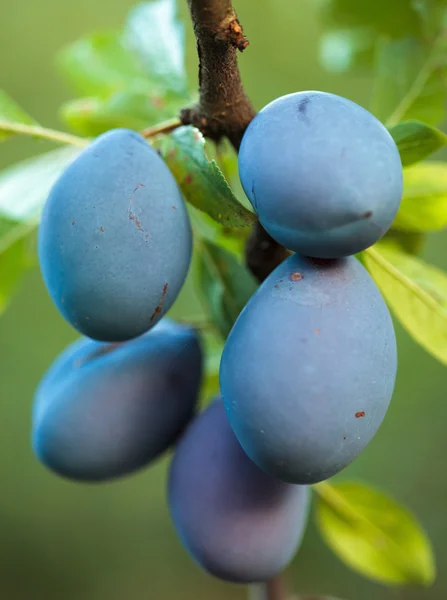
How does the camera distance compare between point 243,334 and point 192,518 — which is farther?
point 192,518

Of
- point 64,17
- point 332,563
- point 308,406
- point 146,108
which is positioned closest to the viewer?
point 308,406

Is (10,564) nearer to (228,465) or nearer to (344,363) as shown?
(228,465)

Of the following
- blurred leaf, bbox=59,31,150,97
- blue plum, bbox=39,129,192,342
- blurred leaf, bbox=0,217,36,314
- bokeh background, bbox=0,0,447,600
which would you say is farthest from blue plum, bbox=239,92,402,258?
bokeh background, bbox=0,0,447,600

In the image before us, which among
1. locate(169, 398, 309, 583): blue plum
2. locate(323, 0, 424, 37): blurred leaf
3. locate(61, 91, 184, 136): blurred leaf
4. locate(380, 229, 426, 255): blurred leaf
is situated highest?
locate(323, 0, 424, 37): blurred leaf

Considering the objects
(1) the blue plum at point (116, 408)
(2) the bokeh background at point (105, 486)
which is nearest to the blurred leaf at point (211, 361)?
(1) the blue plum at point (116, 408)

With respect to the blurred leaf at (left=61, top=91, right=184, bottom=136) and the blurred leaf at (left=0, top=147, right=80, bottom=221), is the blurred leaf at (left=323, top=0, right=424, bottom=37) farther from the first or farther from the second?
the blurred leaf at (left=0, top=147, right=80, bottom=221)

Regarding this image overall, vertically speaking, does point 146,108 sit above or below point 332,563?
above

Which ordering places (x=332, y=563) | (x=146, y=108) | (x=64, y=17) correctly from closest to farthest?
(x=146, y=108), (x=332, y=563), (x=64, y=17)

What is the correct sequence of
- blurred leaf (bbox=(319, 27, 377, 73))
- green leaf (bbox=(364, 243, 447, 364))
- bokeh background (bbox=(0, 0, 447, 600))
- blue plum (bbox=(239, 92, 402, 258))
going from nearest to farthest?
1. blue plum (bbox=(239, 92, 402, 258))
2. green leaf (bbox=(364, 243, 447, 364))
3. blurred leaf (bbox=(319, 27, 377, 73))
4. bokeh background (bbox=(0, 0, 447, 600))

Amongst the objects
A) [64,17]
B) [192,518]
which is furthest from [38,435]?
[64,17]
